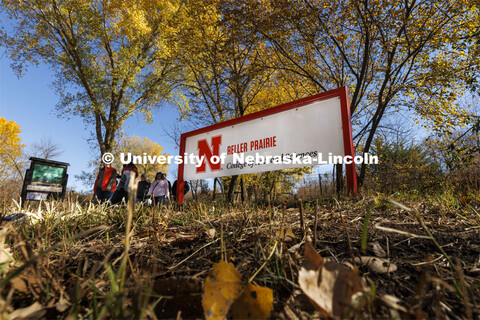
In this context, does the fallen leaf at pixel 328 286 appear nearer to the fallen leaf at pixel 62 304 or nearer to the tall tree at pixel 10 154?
the fallen leaf at pixel 62 304

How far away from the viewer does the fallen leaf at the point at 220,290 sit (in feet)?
1.81

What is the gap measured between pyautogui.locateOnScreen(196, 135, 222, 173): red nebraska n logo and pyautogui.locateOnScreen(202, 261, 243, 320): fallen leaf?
567 centimetres

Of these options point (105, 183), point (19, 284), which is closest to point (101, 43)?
point (105, 183)

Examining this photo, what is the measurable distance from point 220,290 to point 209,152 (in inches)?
238

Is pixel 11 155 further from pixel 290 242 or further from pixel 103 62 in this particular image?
pixel 290 242

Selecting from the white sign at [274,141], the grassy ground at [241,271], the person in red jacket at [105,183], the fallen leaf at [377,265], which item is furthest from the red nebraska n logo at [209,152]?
the fallen leaf at [377,265]

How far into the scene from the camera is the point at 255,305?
56 cm

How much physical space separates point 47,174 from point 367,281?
14.2 metres

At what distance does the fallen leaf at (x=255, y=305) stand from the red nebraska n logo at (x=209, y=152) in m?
5.70

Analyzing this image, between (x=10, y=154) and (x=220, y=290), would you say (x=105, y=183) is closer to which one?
(x=220, y=290)

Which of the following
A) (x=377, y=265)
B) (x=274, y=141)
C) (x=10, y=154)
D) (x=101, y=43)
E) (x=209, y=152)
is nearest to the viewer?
(x=377, y=265)

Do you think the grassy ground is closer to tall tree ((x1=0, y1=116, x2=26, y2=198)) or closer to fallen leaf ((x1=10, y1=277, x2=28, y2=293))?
fallen leaf ((x1=10, y1=277, x2=28, y2=293))

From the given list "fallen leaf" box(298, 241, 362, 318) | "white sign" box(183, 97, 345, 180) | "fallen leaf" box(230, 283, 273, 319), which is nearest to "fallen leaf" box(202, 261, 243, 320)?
"fallen leaf" box(230, 283, 273, 319)

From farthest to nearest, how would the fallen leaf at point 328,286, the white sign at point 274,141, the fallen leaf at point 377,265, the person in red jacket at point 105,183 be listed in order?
the person in red jacket at point 105,183 → the white sign at point 274,141 → the fallen leaf at point 377,265 → the fallen leaf at point 328,286
